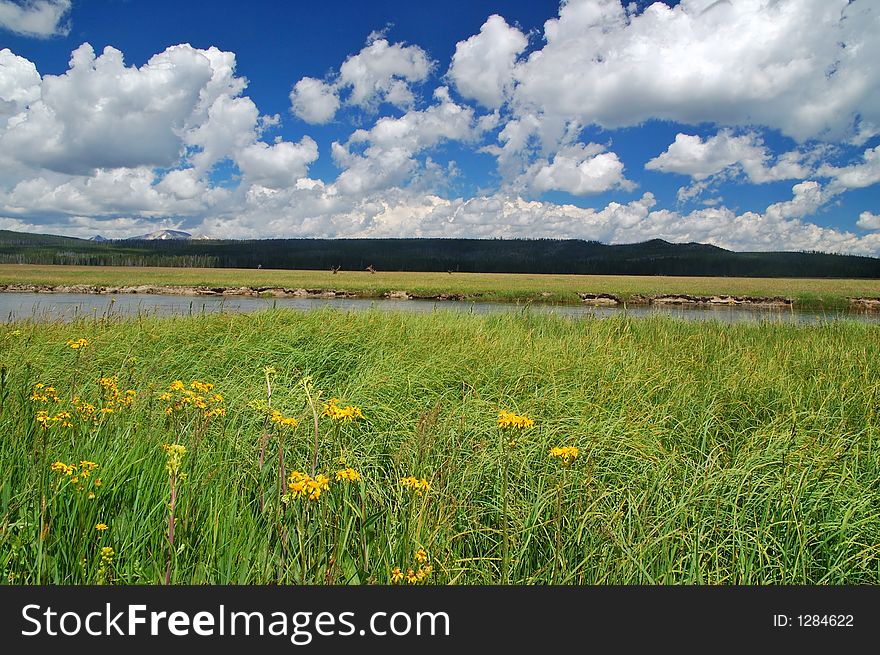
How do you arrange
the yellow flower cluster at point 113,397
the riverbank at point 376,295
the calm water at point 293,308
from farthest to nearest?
the riverbank at point 376,295 → the calm water at point 293,308 → the yellow flower cluster at point 113,397

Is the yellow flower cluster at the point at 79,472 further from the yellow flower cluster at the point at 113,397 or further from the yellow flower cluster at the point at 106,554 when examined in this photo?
the yellow flower cluster at the point at 113,397

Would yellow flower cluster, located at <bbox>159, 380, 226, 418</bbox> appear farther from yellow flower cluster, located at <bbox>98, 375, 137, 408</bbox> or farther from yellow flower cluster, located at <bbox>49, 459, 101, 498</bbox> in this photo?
yellow flower cluster, located at <bbox>49, 459, 101, 498</bbox>

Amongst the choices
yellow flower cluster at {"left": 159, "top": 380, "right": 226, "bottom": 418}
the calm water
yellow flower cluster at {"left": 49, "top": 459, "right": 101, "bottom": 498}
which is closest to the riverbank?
the calm water

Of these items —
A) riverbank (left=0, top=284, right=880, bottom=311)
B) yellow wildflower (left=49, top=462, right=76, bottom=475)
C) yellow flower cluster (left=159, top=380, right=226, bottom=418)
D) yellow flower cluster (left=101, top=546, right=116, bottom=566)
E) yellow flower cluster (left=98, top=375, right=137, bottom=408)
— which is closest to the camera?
yellow flower cluster (left=101, top=546, right=116, bottom=566)

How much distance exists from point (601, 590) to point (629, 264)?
172985 mm

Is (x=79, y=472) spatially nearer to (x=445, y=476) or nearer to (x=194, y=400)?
(x=194, y=400)

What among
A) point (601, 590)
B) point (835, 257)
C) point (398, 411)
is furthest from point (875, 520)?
point (835, 257)

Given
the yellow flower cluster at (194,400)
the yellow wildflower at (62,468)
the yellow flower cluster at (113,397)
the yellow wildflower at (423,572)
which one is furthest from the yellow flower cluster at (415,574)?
the yellow flower cluster at (113,397)

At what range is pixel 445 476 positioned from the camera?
4.15 metres

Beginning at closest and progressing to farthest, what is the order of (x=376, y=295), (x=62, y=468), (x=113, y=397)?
(x=62, y=468)
(x=113, y=397)
(x=376, y=295)

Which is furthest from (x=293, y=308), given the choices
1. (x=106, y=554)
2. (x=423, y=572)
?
(x=423, y=572)

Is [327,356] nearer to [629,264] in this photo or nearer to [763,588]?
[763,588]

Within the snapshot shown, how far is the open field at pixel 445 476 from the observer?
10.0 feet

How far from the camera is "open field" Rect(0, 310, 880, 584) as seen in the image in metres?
3.05
